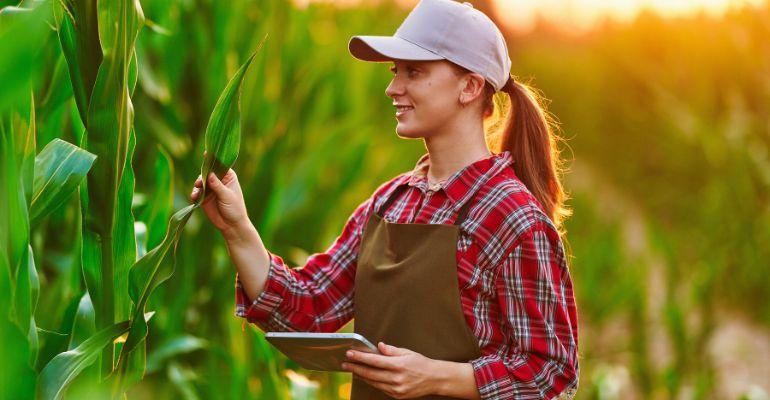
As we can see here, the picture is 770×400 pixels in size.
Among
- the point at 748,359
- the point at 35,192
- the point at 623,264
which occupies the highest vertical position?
the point at 35,192

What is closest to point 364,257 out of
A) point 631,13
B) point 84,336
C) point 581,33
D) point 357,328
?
point 357,328

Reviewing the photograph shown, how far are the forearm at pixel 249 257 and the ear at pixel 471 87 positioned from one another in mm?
262

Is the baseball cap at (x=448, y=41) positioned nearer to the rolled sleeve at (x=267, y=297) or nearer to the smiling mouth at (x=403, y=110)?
the smiling mouth at (x=403, y=110)

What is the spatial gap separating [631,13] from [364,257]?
22.2 ft

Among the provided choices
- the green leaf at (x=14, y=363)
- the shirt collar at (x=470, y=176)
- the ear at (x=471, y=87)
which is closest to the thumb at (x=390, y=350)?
the shirt collar at (x=470, y=176)

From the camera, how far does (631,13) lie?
7.52 meters

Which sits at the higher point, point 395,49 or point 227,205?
point 395,49

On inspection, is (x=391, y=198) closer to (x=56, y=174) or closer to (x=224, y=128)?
(x=224, y=128)

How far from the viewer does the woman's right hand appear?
1.02 m

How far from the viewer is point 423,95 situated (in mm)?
1093

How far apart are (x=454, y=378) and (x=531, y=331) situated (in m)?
0.09

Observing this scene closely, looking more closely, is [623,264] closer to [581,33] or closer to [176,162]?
[176,162]

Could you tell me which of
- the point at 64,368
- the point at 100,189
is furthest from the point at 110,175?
the point at 64,368

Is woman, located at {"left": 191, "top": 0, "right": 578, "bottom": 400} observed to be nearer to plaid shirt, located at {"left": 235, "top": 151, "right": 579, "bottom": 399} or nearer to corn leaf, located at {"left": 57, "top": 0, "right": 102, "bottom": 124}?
plaid shirt, located at {"left": 235, "top": 151, "right": 579, "bottom": 399}
